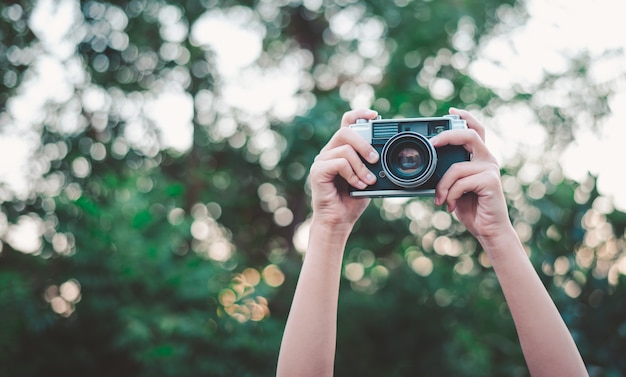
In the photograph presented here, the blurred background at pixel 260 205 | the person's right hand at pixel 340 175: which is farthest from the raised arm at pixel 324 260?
the blurred background at pixel 260 205

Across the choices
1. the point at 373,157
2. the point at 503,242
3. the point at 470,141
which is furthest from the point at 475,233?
the point at 373,157

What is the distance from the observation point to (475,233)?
1.43 meters

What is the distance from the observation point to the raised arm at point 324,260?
129 centimetres

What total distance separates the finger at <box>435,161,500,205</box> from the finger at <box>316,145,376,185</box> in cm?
20

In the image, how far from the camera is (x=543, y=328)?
48.1 inches

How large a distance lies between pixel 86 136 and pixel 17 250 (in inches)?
65.7

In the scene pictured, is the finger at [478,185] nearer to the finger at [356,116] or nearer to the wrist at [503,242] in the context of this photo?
the wrist at [503,242]

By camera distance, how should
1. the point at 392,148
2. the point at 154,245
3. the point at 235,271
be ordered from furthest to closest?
1. the point at 235,271
2. the point at 154,245
3. the point at 392,148

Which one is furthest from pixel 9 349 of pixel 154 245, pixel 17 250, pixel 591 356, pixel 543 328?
pixel 591 356

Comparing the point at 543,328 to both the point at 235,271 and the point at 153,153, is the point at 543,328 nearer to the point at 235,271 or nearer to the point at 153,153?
the point at 235,271

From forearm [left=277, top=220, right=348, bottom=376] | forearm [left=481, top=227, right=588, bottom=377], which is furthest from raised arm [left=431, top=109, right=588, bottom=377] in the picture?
forearm [left=277, top=220, right=348, bottom=376]

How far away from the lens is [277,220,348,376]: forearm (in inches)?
50.4

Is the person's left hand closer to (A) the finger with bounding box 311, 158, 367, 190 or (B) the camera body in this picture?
(B) the camera body

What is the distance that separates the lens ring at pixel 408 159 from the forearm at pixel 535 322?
0.32 m
